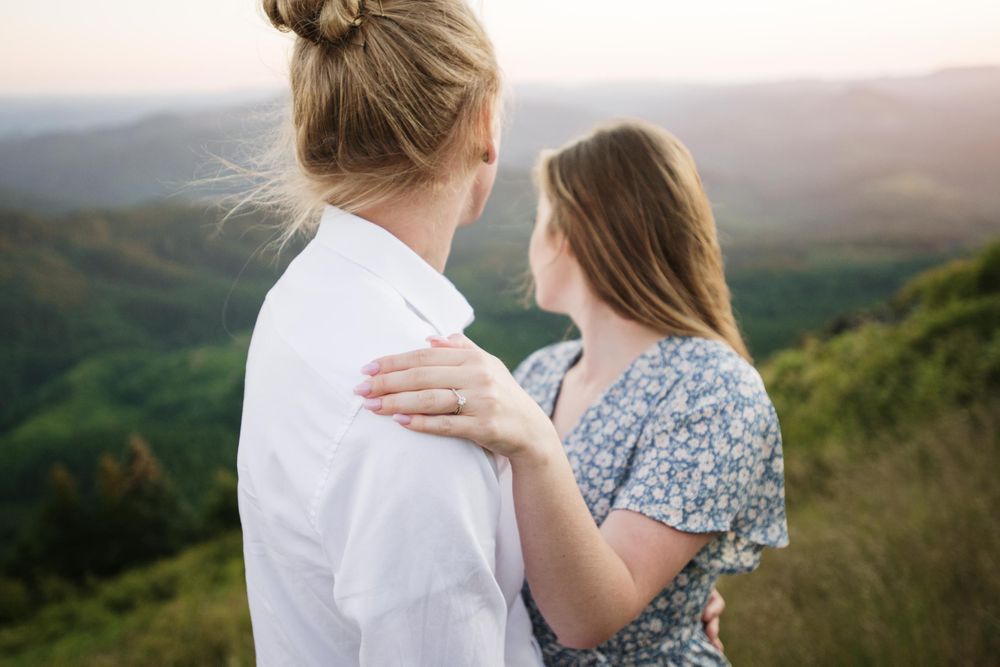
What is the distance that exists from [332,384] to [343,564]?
27 cm

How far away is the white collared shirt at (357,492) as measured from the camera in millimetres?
955

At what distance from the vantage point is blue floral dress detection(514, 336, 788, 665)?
1.64 m

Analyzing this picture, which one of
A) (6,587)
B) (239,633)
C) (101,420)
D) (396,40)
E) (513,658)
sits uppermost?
(396,40)

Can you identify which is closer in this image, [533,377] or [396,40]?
[396,40]

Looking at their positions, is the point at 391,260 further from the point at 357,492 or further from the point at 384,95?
the point at 357,492

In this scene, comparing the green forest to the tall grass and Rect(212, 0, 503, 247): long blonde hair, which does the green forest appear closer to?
the tall grass

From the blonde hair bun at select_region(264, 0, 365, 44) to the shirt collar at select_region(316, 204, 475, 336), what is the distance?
0.99 feet

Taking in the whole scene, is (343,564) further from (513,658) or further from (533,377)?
(533,377)

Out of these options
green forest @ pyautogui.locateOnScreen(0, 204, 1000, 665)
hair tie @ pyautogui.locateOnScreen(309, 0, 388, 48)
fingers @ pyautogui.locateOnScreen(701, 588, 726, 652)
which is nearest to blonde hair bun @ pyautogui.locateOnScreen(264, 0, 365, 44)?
hair tie @ pyautogui.locateOnScreen(309, 0, 388, 48)

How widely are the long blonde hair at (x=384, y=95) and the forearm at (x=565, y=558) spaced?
56 centimetres

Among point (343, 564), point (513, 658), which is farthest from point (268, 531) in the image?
point (513, 658)

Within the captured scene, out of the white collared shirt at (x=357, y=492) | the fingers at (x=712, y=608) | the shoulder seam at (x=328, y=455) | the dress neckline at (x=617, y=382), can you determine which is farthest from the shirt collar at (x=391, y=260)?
the fingers at (x=712, y=608)

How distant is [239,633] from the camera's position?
5332 millimetres

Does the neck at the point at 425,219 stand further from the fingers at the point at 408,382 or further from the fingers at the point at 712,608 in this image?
the fingers at the point at 712,608
